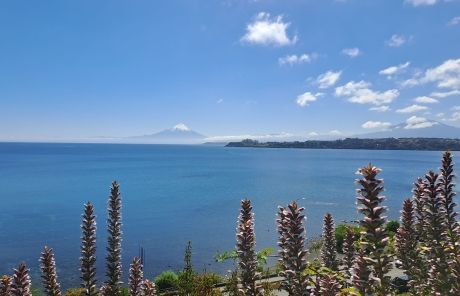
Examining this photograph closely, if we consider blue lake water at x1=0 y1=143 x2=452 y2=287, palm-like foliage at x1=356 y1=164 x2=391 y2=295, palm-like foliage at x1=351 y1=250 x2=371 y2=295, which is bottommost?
blue lake water at x1=0 y1=143 x2=452 y2=287

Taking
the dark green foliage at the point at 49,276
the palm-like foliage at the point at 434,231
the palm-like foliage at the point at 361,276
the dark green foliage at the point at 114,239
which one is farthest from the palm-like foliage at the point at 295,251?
the dark green foliage at the point at 114,239

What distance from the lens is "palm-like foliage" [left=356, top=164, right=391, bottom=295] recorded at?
5.48 meters

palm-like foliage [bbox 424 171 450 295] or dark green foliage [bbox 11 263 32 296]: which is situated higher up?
palm-like foliage [bbox 424 171 450 295]

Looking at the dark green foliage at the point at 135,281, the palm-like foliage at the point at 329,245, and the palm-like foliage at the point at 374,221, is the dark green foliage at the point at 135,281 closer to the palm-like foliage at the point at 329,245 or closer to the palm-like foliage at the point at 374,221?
the palm-like foliage at the point at 329,245

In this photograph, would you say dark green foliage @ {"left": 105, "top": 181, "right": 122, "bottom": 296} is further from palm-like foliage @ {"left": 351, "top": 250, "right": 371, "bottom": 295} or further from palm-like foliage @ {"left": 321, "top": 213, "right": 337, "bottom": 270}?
palm-like foliage @ {"left": 351, "top": 250, "right": 371, "bottom": 295}

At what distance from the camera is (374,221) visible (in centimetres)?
552

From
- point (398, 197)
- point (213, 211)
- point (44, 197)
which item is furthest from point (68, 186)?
point (398, 197)

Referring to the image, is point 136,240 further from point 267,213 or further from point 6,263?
point 267,213

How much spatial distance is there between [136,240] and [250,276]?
59734 mm

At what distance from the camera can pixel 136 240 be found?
63750 millimetres

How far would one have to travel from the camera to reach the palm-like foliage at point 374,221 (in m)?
5.48

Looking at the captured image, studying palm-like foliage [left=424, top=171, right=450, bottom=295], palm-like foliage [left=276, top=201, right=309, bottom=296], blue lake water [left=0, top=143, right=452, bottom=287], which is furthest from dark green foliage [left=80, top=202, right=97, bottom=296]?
blue lake water [left=0, top=143, right=452, bottom=287]

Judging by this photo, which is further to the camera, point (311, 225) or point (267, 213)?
point (267, 213)

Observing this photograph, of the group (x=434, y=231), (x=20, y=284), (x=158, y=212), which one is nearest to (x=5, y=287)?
(x=20, y=284)
